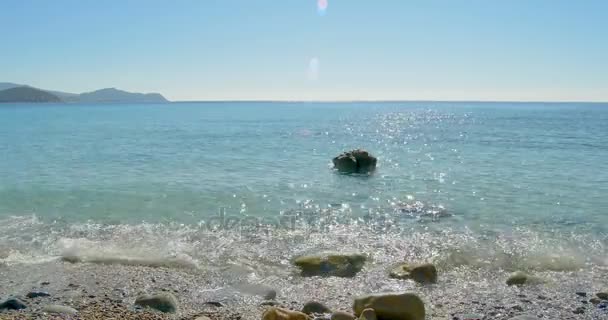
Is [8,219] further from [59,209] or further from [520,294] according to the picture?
[520,294]

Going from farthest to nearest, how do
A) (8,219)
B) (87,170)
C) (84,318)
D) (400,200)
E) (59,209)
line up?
(87,170) → (400,200) → (59,209) → (8,219) → (84,318)

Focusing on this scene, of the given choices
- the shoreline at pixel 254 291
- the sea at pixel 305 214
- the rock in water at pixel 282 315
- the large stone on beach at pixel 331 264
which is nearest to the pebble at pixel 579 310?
the shoreline at pixel 254 291

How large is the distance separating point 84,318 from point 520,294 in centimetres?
917

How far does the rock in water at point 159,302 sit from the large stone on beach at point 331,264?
355 centimetres

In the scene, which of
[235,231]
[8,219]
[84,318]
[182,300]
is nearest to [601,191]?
[235,231]

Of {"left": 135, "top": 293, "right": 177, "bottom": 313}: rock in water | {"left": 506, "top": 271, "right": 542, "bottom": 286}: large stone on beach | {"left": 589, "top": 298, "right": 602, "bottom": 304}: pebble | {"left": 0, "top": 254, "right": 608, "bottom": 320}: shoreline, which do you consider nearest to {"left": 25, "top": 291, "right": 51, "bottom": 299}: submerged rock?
{"left": 0, "top": 254, "right": 608, "bottom": 320}: shoreline

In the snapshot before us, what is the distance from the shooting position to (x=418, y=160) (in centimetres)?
3828

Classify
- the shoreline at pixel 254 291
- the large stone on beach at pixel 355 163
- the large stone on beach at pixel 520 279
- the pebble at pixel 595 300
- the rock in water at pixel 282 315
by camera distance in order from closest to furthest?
the rock in water at pixel 282 315 < the shoreline at pixel 254 291 < the pebble at pixel 595 300 < the large stone on beach at pixel 520 279 < the large stone on beach at pixel 355 163

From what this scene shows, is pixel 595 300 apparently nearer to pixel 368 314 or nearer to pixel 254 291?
pixel 368 314

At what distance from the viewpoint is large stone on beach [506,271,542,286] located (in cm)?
1161

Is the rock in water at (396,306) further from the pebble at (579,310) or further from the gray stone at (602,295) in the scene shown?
the gray stone at (602,295)

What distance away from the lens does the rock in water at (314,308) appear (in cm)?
947

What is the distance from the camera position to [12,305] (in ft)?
31.4

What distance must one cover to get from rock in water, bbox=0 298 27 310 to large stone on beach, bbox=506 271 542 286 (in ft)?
35.4
